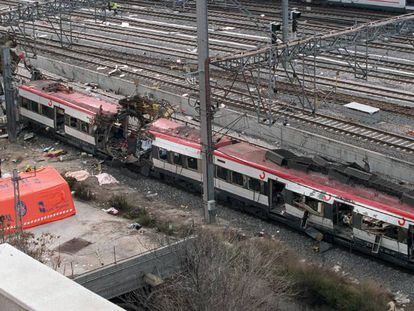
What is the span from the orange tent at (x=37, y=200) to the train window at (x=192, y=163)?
4.00 m

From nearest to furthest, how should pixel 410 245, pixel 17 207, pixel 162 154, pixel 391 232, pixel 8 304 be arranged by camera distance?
pixel 8 304 < pixel 410 245 < pixel 391 232 < pixel 17 207 < pixel 162 154

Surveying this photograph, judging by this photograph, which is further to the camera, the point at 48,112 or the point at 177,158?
the point at 48,112

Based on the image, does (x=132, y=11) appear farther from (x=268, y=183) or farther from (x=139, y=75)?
(x=268, y=183)

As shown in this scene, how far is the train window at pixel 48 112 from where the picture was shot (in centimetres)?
3241

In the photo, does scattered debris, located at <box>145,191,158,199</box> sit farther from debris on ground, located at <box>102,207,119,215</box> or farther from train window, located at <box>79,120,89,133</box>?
train window, located at <box>79,120,89,133</box>

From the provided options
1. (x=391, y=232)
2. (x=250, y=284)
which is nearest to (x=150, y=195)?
(x=391, y=232)

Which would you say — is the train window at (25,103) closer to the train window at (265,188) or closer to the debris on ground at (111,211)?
the debris on ground at (111,211)

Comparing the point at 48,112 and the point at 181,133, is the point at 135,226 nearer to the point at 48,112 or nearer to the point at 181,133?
the point at 181,133

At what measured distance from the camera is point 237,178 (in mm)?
25234

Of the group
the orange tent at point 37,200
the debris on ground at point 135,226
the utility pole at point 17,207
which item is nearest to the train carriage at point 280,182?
the debris on ground at point 135,226

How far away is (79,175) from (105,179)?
106 centimetres

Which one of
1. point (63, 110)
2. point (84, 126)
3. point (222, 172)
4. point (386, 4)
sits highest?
point (386, 4)

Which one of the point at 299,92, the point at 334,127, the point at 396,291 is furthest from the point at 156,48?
the point at 396,291

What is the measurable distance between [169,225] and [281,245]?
3.62 meters
